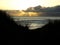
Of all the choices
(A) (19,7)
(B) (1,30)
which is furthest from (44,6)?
(B) (1,30)

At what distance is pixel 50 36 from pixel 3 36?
43cm

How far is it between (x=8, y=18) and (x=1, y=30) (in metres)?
0.13

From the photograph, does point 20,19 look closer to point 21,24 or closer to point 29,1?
point 21,24

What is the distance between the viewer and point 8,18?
213 centimetres

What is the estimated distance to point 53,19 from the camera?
2125 mm

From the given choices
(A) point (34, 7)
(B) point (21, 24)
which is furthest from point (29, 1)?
(B) point (21, 24)

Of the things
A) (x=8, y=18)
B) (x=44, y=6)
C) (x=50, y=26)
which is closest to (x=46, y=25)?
(x=50, y=26)

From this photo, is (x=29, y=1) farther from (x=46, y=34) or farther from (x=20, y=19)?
(x=46, y=34)

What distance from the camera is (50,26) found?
6.95ft

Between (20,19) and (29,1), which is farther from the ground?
(29,1)

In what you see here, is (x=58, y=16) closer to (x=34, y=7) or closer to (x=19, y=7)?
(x=34, y=7)

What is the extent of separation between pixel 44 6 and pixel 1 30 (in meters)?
0.45

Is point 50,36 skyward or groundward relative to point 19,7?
groundward

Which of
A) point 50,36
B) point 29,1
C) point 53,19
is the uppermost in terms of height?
point 29,1
